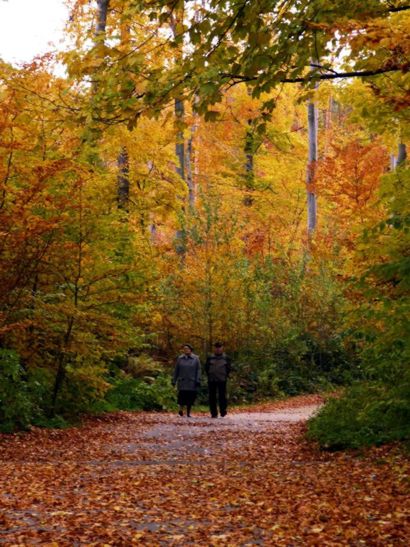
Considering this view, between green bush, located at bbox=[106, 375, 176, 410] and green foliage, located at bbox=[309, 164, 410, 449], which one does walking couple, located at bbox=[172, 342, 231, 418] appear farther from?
green foliage, located at bbox=[309, 164, 410, 449]

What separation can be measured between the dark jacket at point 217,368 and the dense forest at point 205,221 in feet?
5.71

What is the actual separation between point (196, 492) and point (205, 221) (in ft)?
52.5

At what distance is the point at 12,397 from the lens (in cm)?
1114

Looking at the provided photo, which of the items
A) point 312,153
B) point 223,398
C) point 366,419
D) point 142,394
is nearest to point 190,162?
point 312,153

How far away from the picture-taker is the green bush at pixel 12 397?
10.8 m

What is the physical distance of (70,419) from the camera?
13312mm

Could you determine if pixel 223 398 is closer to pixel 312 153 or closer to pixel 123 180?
pixel 123 180

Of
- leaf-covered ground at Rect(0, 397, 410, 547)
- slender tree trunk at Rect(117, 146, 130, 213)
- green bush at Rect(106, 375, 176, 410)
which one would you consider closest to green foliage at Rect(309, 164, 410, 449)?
leaf-covered ground at Rect(0, 397, 410, 547)

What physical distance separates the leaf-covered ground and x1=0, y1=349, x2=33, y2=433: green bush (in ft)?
0.90

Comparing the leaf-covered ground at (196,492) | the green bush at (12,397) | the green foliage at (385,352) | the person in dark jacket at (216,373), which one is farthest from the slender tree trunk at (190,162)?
the green foliage at (385,352)

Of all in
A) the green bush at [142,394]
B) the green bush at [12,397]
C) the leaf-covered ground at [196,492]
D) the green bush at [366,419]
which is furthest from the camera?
the green bush at [142,394]

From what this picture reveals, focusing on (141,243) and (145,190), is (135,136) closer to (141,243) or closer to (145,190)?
(145,190)

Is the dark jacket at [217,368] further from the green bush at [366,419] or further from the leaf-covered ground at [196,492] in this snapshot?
the green bush at [366,419]

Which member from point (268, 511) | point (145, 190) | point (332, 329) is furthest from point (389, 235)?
point (332, 329)
